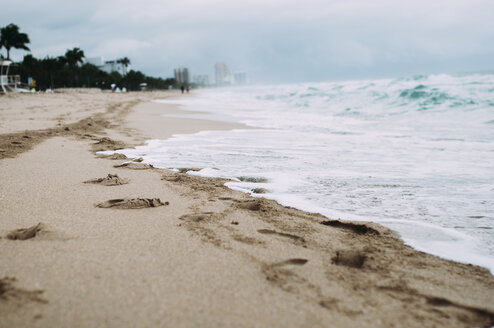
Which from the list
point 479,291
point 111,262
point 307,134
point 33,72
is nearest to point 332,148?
point 307,134

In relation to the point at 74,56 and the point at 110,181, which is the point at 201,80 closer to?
the point at 74,56

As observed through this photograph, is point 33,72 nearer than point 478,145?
No

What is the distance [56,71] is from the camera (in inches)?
2056

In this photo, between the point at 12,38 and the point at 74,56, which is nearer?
the point at 12,38

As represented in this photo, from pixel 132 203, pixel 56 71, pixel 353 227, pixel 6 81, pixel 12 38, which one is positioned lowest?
pixel 353 227

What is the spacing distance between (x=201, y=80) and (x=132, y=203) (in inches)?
7661

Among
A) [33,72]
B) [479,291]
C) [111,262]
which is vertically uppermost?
[33,72]

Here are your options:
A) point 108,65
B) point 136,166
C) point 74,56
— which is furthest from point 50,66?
point 108,65

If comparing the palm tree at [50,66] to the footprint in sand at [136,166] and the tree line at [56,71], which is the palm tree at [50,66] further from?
the footprint in sand at [136,166]

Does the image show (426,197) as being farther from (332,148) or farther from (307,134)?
(307,134)

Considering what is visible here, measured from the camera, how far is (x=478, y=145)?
5.64 metres

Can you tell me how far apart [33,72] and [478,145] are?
5887 centimetres

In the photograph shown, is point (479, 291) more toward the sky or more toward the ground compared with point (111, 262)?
more toward the ground

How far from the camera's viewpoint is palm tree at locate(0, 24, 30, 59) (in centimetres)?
4900
